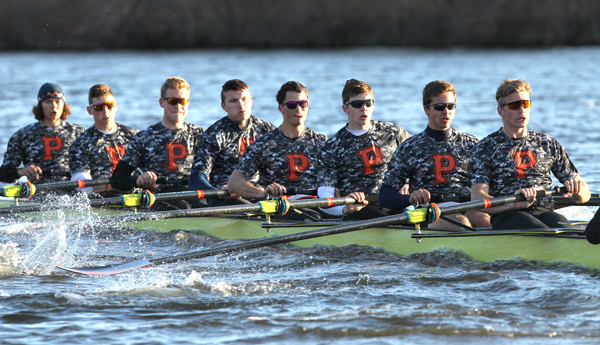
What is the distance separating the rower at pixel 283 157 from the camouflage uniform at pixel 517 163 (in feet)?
6.29

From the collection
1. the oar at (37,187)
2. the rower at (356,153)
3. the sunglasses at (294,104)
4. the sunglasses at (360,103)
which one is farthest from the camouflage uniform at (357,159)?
the oar at (37,187)

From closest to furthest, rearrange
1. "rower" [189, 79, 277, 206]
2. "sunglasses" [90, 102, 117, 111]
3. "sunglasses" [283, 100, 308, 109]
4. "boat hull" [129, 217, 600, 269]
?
"boat hull" [129, 217, 600, 269] → "sunglasses" [283, 100, 308, 109] → "rower" [189, 79, 277, 206] → "sunglasses" [90, 102, 117, 111]

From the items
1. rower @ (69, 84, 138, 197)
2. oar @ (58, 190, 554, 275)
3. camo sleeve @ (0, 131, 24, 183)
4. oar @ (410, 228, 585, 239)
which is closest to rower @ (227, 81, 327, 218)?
oar @ (58, 190, 554, 275)

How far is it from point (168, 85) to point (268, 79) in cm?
2060

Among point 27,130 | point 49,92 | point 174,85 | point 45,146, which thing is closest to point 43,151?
point 45,146

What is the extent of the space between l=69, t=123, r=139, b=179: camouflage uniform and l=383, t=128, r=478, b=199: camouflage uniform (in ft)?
12.8

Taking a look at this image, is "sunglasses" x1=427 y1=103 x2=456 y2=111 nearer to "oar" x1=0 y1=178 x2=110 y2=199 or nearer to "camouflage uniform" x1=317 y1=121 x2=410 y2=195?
"camouflage uniform" x1=317 y1=121 x2=410 y2=195

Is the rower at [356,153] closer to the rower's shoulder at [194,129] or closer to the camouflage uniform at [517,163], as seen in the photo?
the camouflage uniform at [517,163]

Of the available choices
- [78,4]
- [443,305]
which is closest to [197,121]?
[443,305]

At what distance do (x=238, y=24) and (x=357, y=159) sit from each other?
3599cm

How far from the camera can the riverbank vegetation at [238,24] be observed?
38.6m

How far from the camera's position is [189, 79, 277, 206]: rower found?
857 centimetres

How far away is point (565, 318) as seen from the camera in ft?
17.1

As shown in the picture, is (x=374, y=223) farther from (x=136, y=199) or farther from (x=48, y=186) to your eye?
(x=48, y=186)
